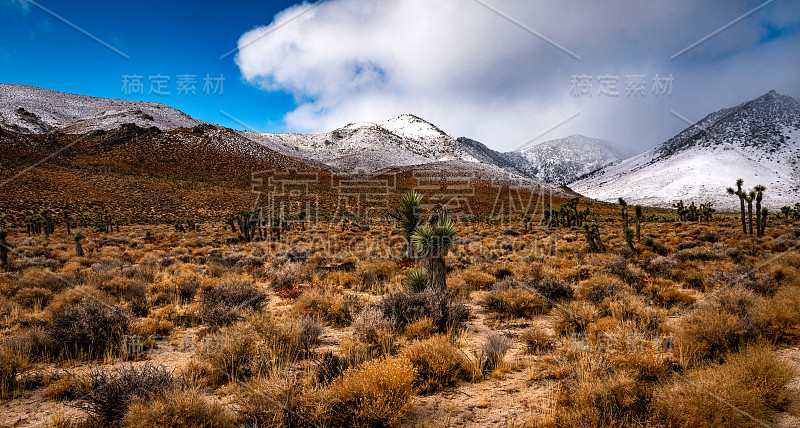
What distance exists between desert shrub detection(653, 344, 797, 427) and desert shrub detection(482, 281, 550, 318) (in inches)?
147

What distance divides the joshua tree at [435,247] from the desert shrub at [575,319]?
2975 mm

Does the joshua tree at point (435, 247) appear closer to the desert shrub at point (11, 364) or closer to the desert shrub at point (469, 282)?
the desert shrub at point (469, 282)

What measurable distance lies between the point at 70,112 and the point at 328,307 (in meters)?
152

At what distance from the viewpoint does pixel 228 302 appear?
25.6ft

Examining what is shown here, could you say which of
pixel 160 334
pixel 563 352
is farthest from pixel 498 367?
pixel 160 334

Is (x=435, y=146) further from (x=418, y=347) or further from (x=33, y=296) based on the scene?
(x=418, y=347)

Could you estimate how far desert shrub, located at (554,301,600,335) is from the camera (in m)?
6.38

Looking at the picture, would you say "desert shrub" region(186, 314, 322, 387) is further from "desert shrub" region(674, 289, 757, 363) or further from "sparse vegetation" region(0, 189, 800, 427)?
"desert shrub" region(674, 289, 757, 363)

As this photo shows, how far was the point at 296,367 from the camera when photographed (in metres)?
4.98

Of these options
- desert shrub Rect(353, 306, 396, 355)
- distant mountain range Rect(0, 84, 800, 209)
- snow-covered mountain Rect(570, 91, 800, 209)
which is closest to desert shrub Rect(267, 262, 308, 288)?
desert shrub Rect(353, 306, 396, 355)

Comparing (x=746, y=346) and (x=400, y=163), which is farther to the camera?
(x=400, y=163)

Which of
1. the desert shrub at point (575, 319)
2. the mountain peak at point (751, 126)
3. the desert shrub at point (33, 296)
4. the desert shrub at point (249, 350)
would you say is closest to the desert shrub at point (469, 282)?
the desert shrub at point (575, 319)

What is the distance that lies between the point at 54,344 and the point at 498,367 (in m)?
7.47

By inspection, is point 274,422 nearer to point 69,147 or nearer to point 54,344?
point 54,344
